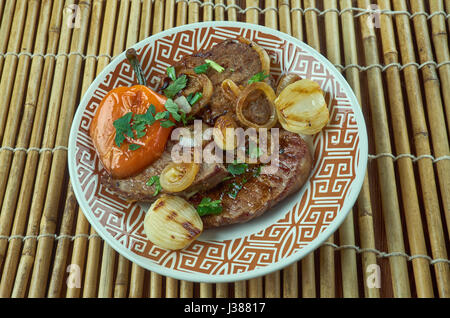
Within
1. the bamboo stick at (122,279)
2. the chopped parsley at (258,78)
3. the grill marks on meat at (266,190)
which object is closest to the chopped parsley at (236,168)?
the grill marks on meat at (266,190)

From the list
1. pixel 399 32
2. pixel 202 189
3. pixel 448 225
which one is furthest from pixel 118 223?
pixel 399 32

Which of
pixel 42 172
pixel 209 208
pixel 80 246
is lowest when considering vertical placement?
pixel 80 246

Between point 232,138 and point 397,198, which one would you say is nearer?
point 232,138

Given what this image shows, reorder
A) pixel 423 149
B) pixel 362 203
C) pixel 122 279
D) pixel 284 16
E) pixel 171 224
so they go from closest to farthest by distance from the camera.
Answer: pixel 171 224 < pixel 122 279 < pixel 362 203 < pixel 423 149 < pixel 284 16

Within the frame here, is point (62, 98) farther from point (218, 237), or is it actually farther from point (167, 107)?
point (218, 237)

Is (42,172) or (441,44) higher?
(441,44)

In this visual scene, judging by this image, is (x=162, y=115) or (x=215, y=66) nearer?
(x=162, y=115)

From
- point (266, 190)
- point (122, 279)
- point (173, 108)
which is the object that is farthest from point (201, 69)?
point (122, 279)

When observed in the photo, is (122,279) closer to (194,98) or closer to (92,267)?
(92,267)
